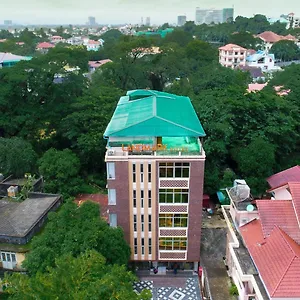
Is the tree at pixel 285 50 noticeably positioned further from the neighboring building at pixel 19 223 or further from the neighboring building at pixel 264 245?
the neighboring building at pixel 19 223

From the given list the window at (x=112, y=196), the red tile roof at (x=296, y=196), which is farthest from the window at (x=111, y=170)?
the red tile roof at (x=296, y=196)

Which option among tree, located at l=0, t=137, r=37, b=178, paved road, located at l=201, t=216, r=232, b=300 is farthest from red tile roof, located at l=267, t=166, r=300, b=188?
tree, located at l=0, t=137, r=37, b=178

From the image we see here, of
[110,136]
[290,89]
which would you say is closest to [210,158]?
[110,136]

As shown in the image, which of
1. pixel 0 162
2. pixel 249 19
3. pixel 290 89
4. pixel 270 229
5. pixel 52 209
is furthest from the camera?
pixel 249 19

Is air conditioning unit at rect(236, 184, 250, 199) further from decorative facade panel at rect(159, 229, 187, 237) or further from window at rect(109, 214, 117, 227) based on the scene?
window at rect(109, 214, 117, 227)

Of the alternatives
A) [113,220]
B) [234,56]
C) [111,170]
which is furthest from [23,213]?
[234,56]

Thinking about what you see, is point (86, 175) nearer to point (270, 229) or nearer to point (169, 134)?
point (169, 134)
